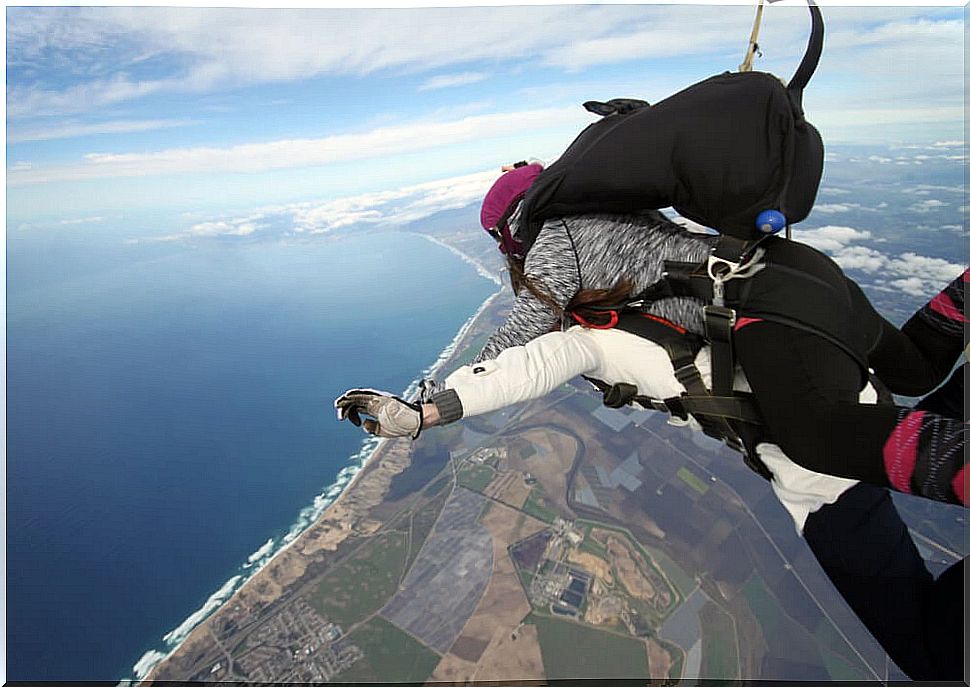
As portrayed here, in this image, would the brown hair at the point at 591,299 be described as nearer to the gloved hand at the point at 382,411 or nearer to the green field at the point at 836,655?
the gloved hand at the point at 382,411

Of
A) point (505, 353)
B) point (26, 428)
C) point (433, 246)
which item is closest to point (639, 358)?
point (505, 353)

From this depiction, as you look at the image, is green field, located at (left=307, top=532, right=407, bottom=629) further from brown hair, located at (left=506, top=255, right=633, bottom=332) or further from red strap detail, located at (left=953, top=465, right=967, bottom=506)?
red strap detail, located at (left=953, top=465, right=967, bottom=506)

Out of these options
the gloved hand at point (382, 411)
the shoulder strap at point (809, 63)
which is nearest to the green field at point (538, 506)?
the gloved hand at point (382, 411)

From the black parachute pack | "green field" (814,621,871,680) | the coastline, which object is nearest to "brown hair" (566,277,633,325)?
the black parachute pack

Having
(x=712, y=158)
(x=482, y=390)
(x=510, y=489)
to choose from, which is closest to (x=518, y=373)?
(x=482, y=390)

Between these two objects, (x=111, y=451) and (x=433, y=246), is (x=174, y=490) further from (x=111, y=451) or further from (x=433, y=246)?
(x=433, y=246)

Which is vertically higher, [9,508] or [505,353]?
[505,353]
